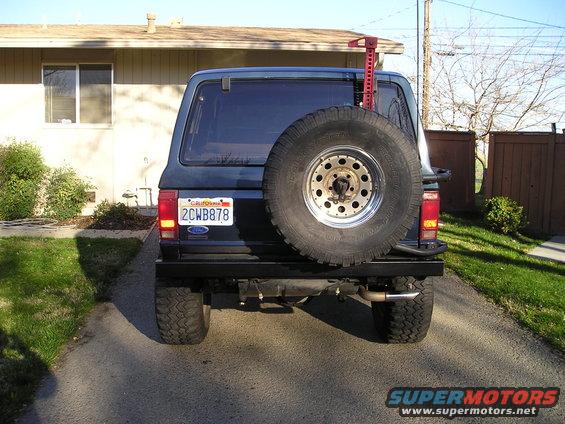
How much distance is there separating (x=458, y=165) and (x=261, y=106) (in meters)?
8.93

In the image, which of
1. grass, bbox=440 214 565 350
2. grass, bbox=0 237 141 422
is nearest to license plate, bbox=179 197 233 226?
grass, bbox=0 237 141 422

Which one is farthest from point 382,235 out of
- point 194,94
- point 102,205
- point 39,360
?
point 102,205

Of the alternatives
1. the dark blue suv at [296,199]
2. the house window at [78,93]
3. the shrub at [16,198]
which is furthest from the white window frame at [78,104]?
the dark blue suv at [296,199]

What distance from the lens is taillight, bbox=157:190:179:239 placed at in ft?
11.8

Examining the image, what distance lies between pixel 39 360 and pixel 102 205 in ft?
19.2

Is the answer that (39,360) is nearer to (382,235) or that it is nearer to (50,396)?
(50,396)

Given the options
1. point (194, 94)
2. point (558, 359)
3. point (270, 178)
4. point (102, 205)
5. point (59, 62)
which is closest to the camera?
point (270, 178)

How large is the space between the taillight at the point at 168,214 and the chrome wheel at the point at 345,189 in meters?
0.89

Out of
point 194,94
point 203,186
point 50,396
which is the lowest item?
point 50,396

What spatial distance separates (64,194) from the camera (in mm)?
9812

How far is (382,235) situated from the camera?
3322 millimetres

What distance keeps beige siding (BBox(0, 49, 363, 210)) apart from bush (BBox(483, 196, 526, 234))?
359 centimetres

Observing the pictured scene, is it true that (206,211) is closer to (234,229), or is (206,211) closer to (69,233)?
(234,229)

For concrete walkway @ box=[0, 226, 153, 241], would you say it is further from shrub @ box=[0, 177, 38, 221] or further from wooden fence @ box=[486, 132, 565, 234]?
→ wooden fence @ box=[486, 132, 565, 234]
